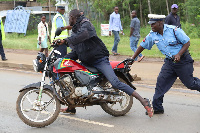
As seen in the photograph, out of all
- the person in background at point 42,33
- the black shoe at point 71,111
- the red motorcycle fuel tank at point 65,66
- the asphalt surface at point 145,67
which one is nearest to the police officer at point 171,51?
the red motorcycle fuel tank at point 65,66

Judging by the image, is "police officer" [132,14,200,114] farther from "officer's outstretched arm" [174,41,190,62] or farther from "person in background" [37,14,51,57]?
"person in background" [37,14,51,57]

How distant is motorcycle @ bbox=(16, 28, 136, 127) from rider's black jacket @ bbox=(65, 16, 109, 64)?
0.18 m

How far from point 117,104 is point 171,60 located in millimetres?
1156

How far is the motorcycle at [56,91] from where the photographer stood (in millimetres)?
5711

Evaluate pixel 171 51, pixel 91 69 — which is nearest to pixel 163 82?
pixel 171 51

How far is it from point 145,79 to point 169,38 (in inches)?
162

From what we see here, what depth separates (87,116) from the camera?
21.0ft

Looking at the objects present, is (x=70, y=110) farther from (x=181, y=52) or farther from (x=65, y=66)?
(x=181, y=52)

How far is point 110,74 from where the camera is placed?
19.3ft

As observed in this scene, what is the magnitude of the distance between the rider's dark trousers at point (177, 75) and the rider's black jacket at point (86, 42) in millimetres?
1088

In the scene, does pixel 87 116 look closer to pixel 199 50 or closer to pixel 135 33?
pixel 135 33

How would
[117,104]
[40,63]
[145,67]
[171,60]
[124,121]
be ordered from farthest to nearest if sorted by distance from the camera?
[145,67], [117,104], [171,60], [124,121], [40,63]

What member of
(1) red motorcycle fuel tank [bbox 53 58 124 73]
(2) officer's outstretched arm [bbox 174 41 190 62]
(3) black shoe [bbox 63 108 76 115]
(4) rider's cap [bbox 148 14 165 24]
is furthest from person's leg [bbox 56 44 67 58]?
(2) officer's outstretched arm [bbox 174 41 190 62]

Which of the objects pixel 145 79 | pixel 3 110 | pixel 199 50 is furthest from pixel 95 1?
pixel 3 110
